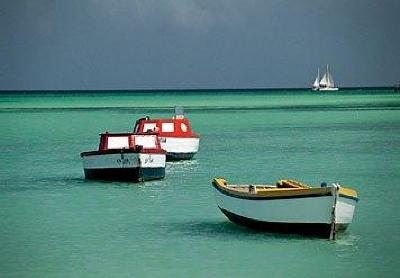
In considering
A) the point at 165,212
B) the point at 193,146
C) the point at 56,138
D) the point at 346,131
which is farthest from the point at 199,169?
the point at 346,131

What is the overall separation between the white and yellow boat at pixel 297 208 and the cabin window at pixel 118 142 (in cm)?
1118

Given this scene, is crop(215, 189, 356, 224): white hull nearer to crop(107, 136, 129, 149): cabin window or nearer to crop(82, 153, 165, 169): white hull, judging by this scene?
crop(82, 153, 165, 169): white hull

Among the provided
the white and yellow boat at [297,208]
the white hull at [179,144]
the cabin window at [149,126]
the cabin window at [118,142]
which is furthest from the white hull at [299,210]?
the white hull at [179,144]

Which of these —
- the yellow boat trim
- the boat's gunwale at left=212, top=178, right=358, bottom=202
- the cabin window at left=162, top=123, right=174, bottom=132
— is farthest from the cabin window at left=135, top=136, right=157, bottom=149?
the boat's gunwale at left=212, top=178, right=358, bottom=202

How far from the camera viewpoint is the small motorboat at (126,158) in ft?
115

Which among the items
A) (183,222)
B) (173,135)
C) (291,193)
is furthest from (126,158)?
(291,193)

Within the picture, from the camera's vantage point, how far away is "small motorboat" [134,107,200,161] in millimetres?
44281

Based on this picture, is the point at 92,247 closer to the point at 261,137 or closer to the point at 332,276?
the point at 332,276

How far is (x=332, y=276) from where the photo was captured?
20.7 metres

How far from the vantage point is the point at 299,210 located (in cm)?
2275

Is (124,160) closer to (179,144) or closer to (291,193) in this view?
(179,144)

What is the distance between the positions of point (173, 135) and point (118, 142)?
9.77 m

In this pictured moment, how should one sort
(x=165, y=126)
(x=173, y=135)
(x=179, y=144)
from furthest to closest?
1. (x=179, y=144)
2. (x=173, y=135)
3. (x=165, y=126)

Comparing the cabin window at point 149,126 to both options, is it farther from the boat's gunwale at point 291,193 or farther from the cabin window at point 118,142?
the boat's gunwale at point 291,193
